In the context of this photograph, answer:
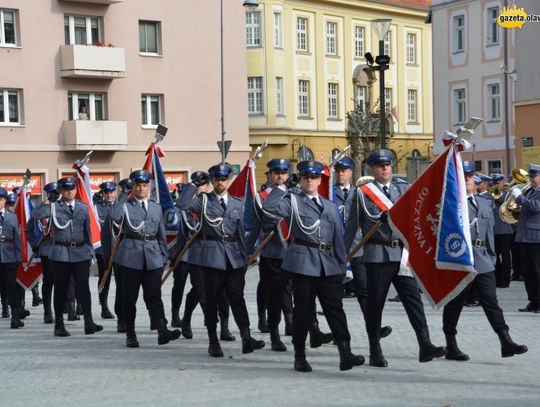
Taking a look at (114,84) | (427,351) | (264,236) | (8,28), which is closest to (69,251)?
(264,236)

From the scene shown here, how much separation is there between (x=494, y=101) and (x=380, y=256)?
1618 inches

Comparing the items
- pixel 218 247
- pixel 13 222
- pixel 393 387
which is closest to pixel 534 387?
pixel 393 387

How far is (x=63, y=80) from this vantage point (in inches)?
1687

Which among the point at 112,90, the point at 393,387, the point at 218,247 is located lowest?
the point at 393,387

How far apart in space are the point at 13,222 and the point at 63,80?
27.1m

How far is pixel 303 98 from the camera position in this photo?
200 ft

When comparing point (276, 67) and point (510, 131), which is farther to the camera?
point (276, 67)

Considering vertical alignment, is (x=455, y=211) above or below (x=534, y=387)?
above

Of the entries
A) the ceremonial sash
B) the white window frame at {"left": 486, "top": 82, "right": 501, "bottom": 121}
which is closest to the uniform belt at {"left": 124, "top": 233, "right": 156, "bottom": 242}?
the ceremonial sash

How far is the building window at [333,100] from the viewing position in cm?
6253

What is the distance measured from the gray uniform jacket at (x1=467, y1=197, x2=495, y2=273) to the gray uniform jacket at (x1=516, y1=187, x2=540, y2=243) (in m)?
4.51

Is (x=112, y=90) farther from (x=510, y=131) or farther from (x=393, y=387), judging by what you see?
(x=393, y=387)

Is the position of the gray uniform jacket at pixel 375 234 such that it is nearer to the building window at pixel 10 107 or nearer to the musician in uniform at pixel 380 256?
the musician in uniform at pixel 380 256

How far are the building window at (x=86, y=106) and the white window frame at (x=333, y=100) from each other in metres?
20.4
